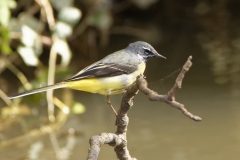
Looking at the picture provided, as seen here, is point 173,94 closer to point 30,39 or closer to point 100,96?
point 30,39

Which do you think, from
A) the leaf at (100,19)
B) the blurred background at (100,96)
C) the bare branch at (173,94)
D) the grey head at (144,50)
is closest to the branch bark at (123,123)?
the bare branch at (173,94)

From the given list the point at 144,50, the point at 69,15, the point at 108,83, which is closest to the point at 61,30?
the point at 69,15

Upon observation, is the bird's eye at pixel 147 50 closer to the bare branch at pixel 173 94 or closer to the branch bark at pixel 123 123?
the branch bark at pixel 123 123

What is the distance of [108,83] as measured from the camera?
230cm

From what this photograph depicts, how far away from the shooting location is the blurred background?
3205 mm

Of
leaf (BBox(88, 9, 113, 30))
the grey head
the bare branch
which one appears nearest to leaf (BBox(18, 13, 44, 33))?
leaf (BBox(88, 9, 113, 30))

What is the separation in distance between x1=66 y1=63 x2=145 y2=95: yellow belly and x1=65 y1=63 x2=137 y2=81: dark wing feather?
2cm

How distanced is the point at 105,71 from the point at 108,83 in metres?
0.07

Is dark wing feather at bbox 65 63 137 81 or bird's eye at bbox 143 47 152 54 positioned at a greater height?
bird's eye at bbox 143 47 152 54

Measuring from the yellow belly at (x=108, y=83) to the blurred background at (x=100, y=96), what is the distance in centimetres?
18

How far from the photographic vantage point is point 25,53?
152 inches

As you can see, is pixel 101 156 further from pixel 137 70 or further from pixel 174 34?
pixel 174 34

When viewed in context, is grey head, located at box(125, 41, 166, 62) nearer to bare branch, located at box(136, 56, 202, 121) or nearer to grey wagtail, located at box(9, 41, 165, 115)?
grey wagtail, located at box(9, 41, 165, 115)

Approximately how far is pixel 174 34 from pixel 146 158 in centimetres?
275
